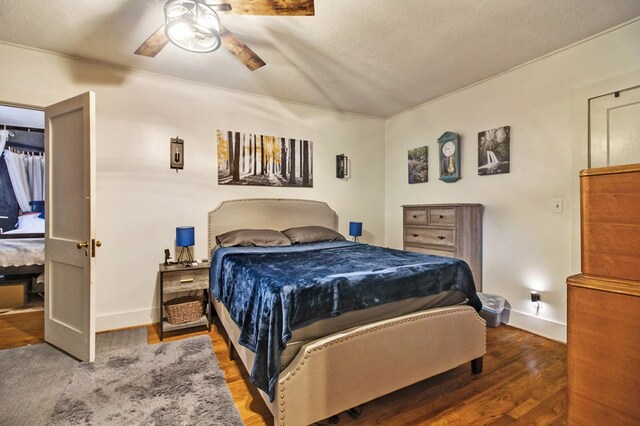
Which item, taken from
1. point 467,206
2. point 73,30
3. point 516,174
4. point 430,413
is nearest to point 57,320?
point 73,30

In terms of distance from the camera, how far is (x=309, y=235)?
3.53 meters

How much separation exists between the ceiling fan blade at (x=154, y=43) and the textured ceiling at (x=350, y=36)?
26cm

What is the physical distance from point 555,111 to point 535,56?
589 mm

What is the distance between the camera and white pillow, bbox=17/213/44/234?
498 cm

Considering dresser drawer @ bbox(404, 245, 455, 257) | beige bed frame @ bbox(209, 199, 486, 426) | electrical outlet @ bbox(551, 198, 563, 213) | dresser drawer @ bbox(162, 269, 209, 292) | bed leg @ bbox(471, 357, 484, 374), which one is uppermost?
electrical outlet @ bbox(551, 198, 563, 213)

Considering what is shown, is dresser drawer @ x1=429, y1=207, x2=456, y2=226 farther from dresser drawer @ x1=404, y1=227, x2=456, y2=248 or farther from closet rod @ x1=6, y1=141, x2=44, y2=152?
closet rod @ x1=6, y1=141, x2=44, y2=152

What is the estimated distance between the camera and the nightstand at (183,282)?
276cm

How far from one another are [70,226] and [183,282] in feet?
3.40

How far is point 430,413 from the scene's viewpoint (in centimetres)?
Answer: 173

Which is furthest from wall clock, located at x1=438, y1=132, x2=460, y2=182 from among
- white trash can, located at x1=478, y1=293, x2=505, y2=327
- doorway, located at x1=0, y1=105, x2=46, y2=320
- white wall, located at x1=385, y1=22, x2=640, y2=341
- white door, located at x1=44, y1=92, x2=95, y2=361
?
doorway, located at x1=0, y1=105, x2=46, y2=320

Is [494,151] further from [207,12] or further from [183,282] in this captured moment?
[183,282]

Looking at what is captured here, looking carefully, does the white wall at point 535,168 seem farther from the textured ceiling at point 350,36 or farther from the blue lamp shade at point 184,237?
the blue lamp shade at point 184,237

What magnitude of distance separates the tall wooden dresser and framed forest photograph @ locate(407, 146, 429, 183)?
3.56 meters

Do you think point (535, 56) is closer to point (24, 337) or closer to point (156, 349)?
point (156, 349)
